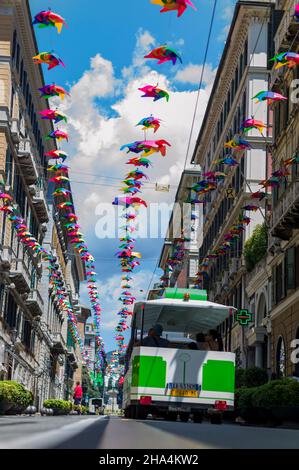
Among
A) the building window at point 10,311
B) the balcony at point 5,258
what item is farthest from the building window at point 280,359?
the building window at point 10,311

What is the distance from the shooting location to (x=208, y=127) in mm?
66688

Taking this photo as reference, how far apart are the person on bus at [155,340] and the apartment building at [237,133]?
2190cm

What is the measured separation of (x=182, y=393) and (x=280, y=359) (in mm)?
17579

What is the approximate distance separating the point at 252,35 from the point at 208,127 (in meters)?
17.9

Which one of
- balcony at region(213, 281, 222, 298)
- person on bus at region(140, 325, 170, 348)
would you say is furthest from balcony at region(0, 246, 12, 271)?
person on bus at region(140, 325, 170, 348)

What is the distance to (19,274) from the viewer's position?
149 feet

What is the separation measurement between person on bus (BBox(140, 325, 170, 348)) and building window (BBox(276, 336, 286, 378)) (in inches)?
610

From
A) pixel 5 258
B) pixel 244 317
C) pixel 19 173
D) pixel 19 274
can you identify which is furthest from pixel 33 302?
pixel 244 317

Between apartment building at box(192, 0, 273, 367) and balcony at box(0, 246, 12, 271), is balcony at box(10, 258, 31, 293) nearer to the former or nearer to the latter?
balcony at box(0, 246, 12, 271)

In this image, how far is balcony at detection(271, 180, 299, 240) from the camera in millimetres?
29791

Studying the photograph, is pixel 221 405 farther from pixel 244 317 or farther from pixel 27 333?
pixel 27 333

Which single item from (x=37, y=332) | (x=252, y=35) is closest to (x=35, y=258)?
(x=37, y=332)

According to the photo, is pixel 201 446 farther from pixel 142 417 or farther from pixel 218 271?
pixel 218 271

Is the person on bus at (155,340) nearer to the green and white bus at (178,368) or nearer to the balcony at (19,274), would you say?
the green and white bus at (178,368)
